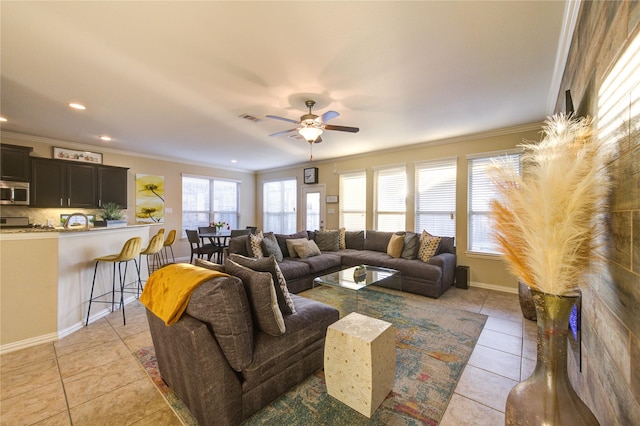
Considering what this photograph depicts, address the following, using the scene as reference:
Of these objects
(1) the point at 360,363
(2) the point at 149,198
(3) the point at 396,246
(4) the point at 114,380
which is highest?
(2) the point at 149,198

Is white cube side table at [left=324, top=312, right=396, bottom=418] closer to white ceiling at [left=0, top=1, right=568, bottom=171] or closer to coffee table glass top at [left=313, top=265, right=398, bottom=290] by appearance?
coffee table glass top at [left=313, top=265, right=398, bottom=290]

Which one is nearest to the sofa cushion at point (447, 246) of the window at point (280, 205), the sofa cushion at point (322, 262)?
the sofa cushion at point (322, 262)

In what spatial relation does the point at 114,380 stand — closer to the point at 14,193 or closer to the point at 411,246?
the point at 411,246

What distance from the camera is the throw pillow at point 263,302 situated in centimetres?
161

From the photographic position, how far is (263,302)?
161 centimetres

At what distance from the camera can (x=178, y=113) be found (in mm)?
3531

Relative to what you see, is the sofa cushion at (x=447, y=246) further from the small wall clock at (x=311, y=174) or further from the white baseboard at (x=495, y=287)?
the small wall clock at (x=311, y=174)

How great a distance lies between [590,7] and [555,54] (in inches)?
37.8

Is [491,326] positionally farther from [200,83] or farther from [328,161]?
[328,161]

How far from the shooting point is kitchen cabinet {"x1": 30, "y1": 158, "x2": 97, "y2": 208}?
4.43 m

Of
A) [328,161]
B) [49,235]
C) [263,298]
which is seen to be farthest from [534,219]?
[328,161]

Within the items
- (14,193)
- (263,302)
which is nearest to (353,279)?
(263,302)

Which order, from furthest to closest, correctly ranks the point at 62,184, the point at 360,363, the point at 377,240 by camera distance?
the point at 377,240 → the point at 62,184 → the point at 360,363

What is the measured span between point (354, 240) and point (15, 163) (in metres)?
6.09
